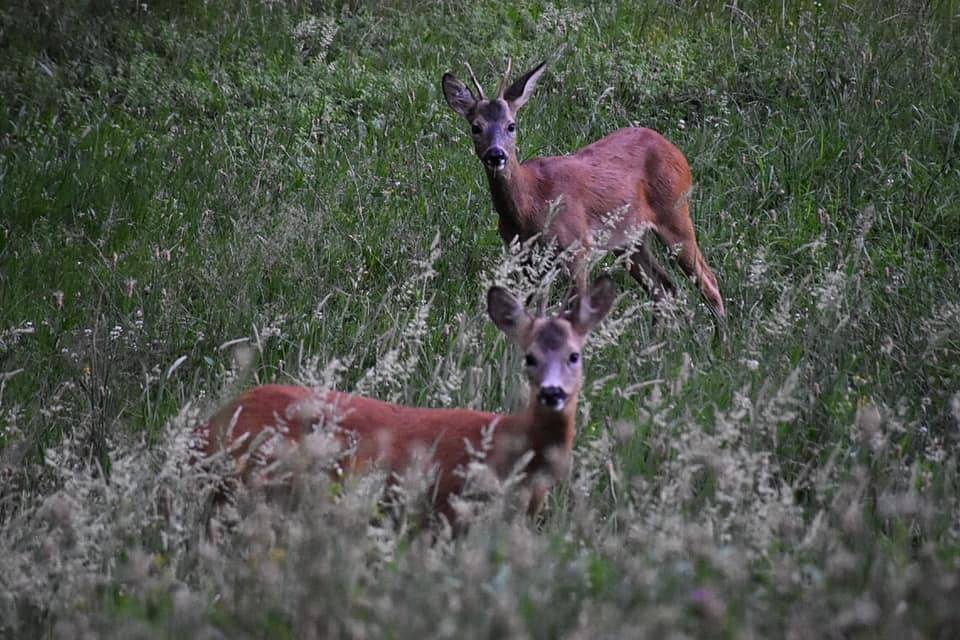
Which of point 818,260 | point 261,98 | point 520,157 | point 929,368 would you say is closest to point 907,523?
point 929,368

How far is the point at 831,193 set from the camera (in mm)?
7816

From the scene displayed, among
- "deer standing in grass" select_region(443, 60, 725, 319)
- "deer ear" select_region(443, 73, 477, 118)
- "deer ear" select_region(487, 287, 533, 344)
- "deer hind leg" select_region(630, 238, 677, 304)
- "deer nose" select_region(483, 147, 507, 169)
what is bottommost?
"deer hind leg" select_region(630, 238, 677, 304)

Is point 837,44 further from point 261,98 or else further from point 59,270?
point 59,270

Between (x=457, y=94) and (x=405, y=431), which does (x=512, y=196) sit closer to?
(x=457, y=94)

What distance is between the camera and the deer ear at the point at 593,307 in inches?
186

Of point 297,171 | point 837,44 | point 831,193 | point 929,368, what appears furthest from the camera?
point 837,44

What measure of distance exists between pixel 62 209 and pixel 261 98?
6.77 feet

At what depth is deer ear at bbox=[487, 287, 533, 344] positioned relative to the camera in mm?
4725

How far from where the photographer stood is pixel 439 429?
14.8 feet

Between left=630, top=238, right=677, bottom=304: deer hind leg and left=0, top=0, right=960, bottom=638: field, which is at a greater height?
left=0, top=0, right=960, bottom=638: field

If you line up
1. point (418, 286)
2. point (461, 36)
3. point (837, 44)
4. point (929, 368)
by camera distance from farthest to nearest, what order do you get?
1. point (461, 36)
2. point (837, 44)
3. point (418, 286)
4. point (929, 368)

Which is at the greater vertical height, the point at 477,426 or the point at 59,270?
the point at 477,426

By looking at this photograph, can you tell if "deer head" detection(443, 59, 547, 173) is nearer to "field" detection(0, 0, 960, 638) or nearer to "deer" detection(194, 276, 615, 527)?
"field" detection(0, 0, 960, 638)

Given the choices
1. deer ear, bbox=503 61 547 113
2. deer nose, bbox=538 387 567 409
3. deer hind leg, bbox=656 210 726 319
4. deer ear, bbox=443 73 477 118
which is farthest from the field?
deer ear, bbox=503 61 547 113
